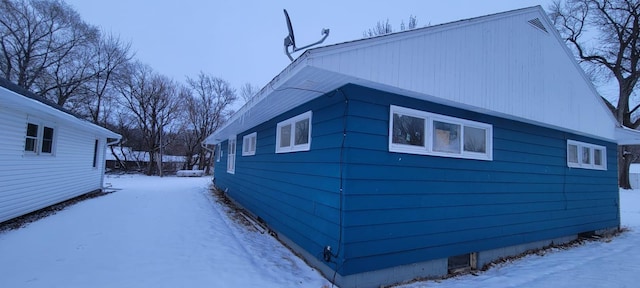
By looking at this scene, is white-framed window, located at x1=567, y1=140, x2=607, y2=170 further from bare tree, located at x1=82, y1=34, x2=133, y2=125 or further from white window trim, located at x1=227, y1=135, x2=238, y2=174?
bare tree, located at x1=82, y1=34, x2=133, y2=125

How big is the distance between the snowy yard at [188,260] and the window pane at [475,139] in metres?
1.75

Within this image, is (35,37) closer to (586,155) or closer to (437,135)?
(437,135)

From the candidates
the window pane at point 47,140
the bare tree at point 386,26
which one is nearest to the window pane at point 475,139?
the window pane at point 47,140

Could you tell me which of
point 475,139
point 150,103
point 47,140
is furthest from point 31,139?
point 150,103

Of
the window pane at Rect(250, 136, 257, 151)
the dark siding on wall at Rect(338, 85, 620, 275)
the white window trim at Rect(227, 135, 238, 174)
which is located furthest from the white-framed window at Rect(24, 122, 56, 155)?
the dark siding on wall at Rect(338, 85, 620, 275)

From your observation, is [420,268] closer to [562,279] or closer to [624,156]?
[562,279]

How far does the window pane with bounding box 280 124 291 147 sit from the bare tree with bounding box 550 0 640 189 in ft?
69.8

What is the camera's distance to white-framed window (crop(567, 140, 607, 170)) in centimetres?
609

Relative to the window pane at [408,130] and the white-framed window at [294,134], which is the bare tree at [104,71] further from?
the window pane at [408,130]

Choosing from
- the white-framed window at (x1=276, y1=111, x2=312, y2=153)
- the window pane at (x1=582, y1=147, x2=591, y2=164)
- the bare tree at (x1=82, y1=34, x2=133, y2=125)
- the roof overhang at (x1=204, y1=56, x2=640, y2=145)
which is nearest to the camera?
the roof overhang at (x1=204, y1=56, x2=640, y2=145)

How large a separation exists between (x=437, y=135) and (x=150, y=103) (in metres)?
27.3

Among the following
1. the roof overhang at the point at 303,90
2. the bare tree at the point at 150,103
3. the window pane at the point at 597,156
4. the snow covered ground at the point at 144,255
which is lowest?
the snow covered ground at the point at 144,255

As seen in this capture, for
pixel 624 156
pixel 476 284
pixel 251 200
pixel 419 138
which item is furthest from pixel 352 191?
pixel 624 156

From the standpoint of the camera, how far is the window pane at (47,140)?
286 inches
